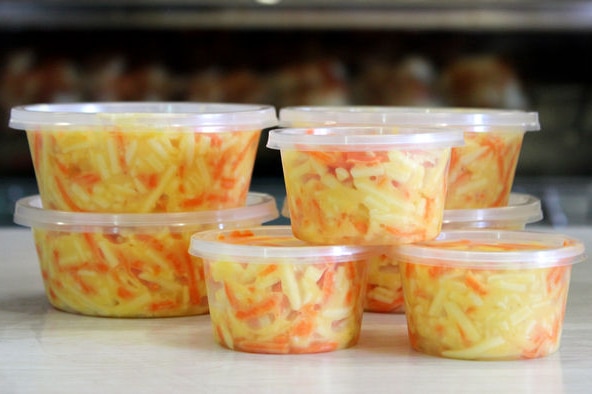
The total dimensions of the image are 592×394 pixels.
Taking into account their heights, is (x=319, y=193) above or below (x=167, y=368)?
above

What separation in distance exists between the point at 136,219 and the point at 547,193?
1833 mm

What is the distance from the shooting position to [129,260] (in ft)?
4.82

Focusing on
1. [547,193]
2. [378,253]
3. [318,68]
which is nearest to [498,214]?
[378,253]

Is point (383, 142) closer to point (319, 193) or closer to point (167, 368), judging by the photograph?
point (319, 193)

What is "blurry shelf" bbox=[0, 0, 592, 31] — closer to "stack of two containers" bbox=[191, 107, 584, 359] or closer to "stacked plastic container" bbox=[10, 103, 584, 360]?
"stacked plastic container" bbox=[10, 103, 584, 360]

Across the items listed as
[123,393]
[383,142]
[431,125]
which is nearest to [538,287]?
[383,142]

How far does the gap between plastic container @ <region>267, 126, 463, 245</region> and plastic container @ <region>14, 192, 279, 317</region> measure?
0.24 meters

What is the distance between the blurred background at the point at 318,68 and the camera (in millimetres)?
3105

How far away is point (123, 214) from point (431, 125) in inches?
17.9

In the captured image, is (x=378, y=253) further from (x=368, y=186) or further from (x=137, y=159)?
(x=137, y=159)

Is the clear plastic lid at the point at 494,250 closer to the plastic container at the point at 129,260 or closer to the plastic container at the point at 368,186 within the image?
the plastic container at the point at 368,186

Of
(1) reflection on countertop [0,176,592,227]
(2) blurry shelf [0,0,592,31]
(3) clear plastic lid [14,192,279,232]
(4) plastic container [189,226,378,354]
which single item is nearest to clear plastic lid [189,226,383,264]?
(4) plastic container [189,226,378,354]

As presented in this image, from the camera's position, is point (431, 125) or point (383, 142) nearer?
point (383, 142)

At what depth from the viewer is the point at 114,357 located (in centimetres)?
125
